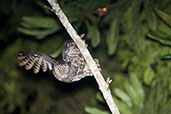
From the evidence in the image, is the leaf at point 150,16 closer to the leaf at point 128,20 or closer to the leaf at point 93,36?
the leaf at point 128,20

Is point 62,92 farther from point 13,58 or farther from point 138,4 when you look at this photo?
point 138,4

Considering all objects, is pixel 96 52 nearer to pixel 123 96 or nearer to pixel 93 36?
pixel 93 36

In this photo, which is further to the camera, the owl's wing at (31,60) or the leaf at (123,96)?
the leaf at (123,96)

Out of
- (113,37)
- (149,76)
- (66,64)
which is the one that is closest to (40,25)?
(66,64)

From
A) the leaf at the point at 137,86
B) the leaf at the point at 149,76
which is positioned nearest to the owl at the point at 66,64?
the leaf at the point at 137,86

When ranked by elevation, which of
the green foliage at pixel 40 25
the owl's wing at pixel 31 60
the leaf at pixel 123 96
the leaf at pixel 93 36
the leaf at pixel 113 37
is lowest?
the leaf at pixel 123 96

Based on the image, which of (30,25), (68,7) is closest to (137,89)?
(68,7)
